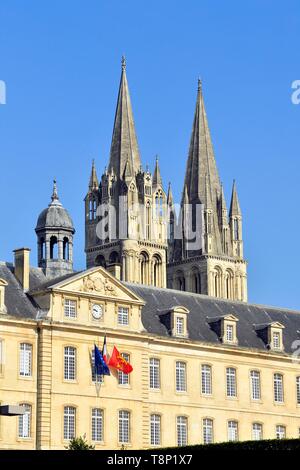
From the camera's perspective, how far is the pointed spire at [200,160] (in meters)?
160

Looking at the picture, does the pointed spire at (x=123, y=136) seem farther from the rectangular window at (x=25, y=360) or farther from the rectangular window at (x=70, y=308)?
the rectangular window at (x=25, y=360)

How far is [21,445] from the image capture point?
78.2 m

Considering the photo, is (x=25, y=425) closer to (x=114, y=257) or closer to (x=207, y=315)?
(x=207, y=315)

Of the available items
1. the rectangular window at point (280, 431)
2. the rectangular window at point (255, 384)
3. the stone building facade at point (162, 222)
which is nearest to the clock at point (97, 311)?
the rectangular window at point (255, 384)

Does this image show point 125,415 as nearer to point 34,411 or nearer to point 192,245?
point 34,411

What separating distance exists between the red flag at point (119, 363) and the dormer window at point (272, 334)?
13.1 metres

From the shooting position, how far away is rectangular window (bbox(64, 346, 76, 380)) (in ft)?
266

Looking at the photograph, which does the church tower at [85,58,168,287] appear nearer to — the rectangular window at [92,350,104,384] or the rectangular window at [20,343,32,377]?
the rectangular window at [92,350,104,384]

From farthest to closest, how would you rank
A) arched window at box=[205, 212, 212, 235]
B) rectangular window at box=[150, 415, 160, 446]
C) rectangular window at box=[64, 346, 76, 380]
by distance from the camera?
1. arched window at box=[205, 212, 212, 235]
2. rectangular window at box=[150, 415, 160, 446]
3. rectangular window at box=[64, 346, 76, 380]

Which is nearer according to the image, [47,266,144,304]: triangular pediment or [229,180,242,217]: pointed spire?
[47,266,144,304]: triangular pediment

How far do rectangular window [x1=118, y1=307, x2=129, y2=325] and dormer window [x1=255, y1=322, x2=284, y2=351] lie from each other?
493 inches

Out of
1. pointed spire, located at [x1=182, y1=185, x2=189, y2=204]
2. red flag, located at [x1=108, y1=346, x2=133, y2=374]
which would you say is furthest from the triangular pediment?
pointed spire, located at [x1=182, y1=185, x2=189, y2=204]
